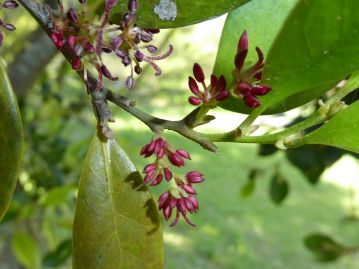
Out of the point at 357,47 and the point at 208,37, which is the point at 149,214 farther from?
the point at 208,37

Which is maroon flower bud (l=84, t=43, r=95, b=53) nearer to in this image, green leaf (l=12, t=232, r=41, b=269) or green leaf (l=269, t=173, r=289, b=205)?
green leaf (l=12, t=232, r=41, b=269)

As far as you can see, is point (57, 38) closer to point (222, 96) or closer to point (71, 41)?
point (71, 41)

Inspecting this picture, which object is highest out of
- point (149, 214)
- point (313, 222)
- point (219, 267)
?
point (313, 222)

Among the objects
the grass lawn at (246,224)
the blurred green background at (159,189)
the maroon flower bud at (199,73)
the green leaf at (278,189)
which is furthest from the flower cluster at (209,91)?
the grass lawn at (246,224)

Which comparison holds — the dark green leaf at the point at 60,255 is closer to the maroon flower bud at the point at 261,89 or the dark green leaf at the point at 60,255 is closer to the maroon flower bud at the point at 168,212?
the maroon flower bud at the point at 168,212

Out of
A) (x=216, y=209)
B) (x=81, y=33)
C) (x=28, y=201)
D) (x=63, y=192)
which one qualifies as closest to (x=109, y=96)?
(x=81, y=33)

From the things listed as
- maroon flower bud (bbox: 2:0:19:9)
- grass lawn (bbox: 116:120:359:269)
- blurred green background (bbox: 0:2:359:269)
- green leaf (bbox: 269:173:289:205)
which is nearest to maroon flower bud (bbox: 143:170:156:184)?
maroon flower bud (bbox: 2:0:19:9)
